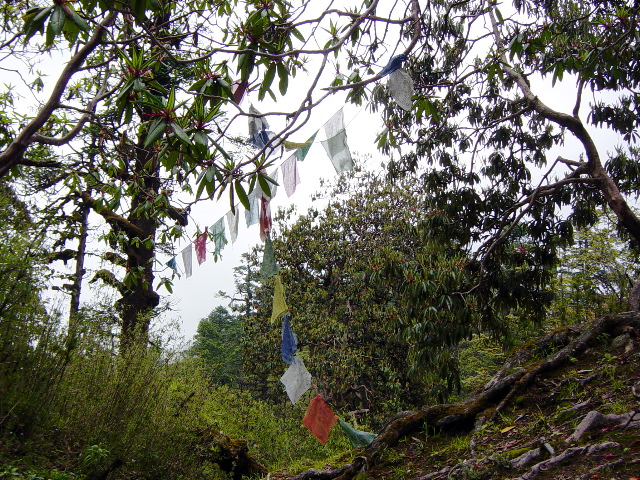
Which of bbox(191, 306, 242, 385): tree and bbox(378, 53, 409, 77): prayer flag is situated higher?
bbox(191, 306, 242, 385): tree

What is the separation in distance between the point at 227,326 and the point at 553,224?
708 inches

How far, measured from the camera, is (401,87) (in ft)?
7.62

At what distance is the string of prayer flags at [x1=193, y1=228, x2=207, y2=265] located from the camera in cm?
351

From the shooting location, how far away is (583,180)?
13.9 ft

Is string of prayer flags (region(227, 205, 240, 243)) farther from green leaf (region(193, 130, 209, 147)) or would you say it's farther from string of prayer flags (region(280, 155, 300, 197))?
green leaf (region(193, 130, 209, 147))

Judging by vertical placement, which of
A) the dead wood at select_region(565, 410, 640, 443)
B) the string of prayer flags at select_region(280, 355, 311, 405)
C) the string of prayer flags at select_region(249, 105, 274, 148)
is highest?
the string of prayer flags at select_region(249, 105, 274, 148)

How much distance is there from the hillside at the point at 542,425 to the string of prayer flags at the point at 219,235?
182cm

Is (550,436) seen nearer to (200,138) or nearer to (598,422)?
(598,422)

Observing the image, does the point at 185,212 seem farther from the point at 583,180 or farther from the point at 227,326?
the point at 227,326

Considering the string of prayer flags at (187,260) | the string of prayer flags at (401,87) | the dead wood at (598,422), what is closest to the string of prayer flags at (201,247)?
the string of prayer flags at (187,260)

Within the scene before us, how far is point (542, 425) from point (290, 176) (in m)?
2.16

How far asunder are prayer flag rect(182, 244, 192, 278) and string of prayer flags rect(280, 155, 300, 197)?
1.16 meters

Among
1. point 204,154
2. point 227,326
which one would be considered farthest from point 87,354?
point 227,326

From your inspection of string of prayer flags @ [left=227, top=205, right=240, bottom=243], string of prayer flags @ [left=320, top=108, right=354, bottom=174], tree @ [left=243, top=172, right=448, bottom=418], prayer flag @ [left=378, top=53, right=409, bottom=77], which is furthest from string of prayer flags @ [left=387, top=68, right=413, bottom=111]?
tree @ [left=243, top=172, right=448, bottom=418]
